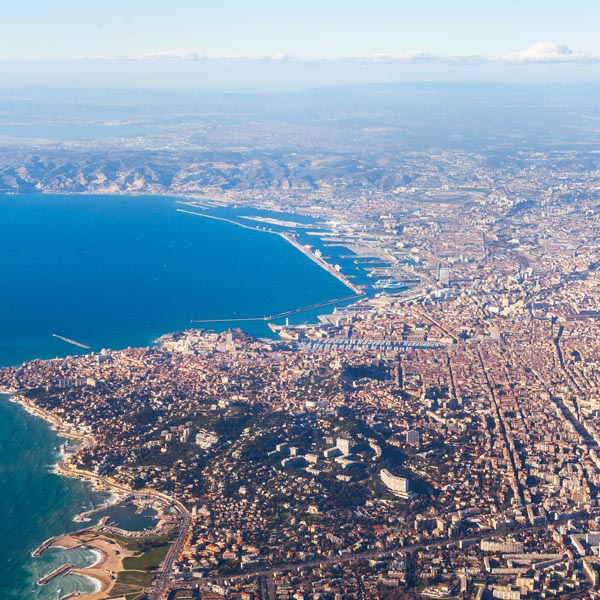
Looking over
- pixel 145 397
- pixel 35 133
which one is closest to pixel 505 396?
pixel 145 397

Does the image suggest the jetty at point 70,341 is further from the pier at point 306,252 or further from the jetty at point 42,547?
the jetty at point 42,547

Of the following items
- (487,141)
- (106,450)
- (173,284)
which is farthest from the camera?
(487,141)

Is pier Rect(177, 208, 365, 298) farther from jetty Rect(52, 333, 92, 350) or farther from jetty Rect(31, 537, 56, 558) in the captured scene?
jetty Rect(31, 537, 56, 558)

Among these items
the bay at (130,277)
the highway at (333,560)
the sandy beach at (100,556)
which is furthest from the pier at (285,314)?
the highway at (333,560)

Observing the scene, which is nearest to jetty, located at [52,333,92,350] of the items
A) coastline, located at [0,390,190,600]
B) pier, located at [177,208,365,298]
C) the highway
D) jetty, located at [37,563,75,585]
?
coastline, located at [0,390,190,600]

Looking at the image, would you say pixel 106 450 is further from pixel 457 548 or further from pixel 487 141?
pixel 487 141
